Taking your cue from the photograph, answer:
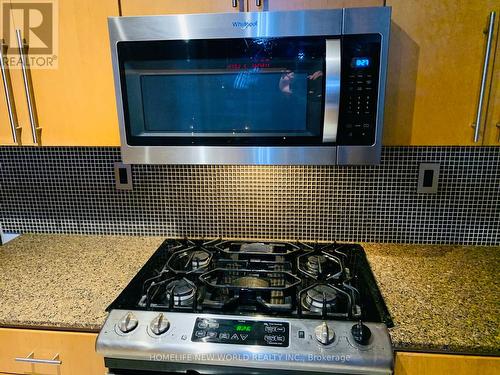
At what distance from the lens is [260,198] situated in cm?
156

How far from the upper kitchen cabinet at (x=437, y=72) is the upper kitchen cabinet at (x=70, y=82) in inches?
33.6

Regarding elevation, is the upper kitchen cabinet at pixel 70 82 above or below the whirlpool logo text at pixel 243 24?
below

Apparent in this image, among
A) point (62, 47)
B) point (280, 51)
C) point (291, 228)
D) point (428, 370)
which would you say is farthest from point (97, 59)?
point (428, 370)

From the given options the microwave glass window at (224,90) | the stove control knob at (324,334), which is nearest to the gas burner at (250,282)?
the stove control knob at (324,334)

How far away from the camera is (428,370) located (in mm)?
1010

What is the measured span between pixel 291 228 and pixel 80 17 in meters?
1.07

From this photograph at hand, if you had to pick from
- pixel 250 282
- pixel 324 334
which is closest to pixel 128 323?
pixel 250 282

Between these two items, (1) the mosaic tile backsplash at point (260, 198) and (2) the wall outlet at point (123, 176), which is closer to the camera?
(1) the mosaic tile backsplash at point (260, 198)

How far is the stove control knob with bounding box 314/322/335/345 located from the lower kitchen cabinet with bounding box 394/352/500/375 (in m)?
0.19

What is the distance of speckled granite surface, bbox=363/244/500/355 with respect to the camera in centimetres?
99

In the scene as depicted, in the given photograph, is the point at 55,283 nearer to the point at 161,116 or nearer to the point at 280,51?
the point at 161,116

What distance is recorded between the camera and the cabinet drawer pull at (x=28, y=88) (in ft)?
3.80

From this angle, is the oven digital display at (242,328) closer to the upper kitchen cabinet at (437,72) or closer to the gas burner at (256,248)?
the gas burner at (256,248)

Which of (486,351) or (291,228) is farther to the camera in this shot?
(291,228)
